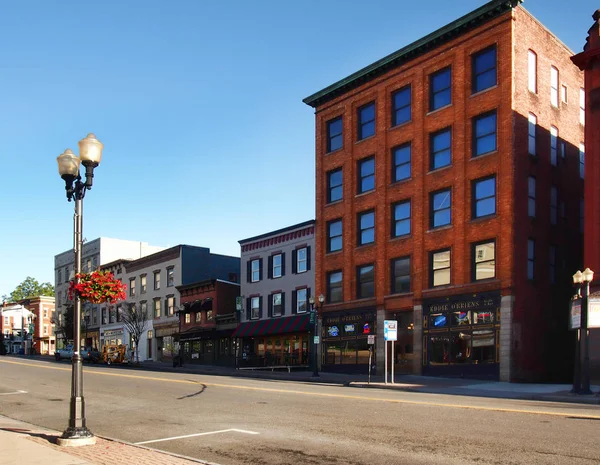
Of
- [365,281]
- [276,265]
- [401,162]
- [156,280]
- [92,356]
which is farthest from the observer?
[156,280]

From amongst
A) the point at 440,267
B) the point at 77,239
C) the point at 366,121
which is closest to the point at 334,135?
the point at 366,121

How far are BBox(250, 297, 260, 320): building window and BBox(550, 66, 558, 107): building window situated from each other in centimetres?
2580

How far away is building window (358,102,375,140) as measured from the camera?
4384cm

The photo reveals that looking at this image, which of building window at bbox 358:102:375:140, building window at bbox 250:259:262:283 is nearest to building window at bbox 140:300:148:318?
building window at bbox 250:259:262:283

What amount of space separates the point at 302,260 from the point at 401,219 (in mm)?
10556

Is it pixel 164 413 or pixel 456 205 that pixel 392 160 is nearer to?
pixel 456 205

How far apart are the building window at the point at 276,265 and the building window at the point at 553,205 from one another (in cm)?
2034

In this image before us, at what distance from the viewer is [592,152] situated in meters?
32.0

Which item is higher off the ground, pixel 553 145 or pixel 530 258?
pixel 553 145

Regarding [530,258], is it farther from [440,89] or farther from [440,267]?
[440,89]

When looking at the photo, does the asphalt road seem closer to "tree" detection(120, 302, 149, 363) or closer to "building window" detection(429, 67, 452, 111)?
"building window" detection(429, 67, 452, 111)

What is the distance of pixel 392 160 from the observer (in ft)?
138

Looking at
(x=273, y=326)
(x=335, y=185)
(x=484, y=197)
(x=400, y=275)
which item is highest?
(x=335, y=185)

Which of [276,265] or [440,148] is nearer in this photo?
[440,148]
